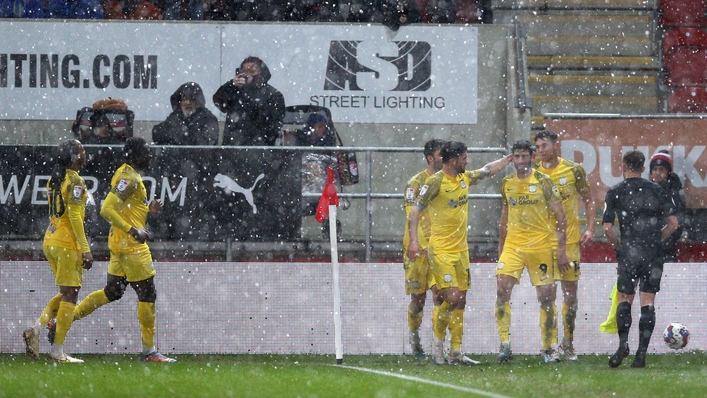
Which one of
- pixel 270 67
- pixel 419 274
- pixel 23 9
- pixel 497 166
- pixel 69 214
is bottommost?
pixel 419 274

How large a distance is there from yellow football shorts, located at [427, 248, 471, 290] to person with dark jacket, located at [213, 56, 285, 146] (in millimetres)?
3456

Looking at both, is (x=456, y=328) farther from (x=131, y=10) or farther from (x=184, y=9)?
(x=131, y=10)

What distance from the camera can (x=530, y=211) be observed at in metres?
11.6

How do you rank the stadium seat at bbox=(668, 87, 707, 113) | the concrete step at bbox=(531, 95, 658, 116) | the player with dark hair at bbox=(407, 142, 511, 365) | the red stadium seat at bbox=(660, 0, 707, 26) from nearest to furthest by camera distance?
the player with dark hair at bbox=(407, 142, 511, 365), the concrete step at bbox=(531, 95, 658, 116), the stadium seat at bbox=(668, 87, 707, 113), the red stadium seat at bbox=(660, 0, 707, 26)

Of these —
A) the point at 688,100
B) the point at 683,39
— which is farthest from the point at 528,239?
the point at 683,39

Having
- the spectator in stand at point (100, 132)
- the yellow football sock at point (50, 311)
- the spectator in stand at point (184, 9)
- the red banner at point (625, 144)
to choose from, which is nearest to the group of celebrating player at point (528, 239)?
the red banner at point (625, 144)

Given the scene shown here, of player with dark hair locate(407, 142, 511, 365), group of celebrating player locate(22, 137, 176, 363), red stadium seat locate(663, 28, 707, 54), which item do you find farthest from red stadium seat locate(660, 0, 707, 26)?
group of celebrating player locate(22, 137, 176, 363)

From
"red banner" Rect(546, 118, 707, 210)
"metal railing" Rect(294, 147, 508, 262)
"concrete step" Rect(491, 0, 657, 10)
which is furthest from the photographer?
"concrete step" Rect(491, 0, 657, 10)

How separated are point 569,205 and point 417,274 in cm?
166

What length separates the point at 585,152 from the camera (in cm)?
1378

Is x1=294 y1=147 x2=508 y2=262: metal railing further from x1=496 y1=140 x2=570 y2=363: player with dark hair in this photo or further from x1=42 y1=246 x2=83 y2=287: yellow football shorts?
x1=42 y1=246 x2=83 y2=287: yellow football shorts

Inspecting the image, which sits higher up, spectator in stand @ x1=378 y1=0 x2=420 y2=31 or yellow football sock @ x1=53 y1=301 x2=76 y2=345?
spectator in stand @ x1=378 y1=0 x2=420 y2=31

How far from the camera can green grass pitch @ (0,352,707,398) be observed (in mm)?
8328

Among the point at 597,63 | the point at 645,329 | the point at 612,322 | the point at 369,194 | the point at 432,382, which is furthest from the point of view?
the point at 597,63
